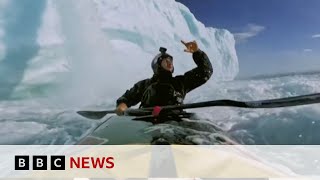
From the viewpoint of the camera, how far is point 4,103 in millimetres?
1897

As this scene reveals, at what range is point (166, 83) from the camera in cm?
211

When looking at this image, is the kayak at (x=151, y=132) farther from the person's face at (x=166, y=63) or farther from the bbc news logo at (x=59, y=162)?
the person's face at (x=166, y=63)

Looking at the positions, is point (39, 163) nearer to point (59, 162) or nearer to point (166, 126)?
point (59, 162)

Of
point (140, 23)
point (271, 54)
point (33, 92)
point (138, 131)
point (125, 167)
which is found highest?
point (140, 23)

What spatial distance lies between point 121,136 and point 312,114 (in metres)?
0.71

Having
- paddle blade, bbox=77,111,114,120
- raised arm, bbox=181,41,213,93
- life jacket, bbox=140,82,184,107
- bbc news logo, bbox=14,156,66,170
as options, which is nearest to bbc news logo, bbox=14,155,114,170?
bbc news logo, bbox=14,156,66,170

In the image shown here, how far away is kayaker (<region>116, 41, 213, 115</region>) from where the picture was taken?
6.58 ft

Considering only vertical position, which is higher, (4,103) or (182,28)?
(182,28)

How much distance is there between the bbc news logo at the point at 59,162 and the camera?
6.22ft

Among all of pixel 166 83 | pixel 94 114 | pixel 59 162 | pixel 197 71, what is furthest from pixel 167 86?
pixel 59 162

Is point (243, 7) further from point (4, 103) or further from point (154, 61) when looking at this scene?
point (4, 103)

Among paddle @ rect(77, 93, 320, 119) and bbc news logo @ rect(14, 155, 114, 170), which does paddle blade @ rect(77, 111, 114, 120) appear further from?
bbc news logo @ rect(14, 155, 114, 170)

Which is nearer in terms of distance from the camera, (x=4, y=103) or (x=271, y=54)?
(x=4, y=103)

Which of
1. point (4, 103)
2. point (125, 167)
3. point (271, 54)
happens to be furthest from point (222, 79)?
point (4, 103)
